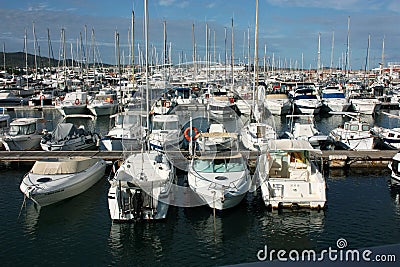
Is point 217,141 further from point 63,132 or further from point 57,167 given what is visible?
point 63,132

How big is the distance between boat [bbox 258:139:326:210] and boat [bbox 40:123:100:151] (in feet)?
44.1

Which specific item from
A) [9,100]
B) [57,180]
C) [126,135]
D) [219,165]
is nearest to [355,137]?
[219,165]

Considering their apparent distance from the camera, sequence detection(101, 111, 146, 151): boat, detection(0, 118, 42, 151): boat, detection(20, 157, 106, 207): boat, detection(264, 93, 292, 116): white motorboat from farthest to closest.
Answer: detection(264, 93, 292, 116): white motorboat → detection(0, 118, 42, 151): boat → detection(101, 111, 146, 151): boat → detection(20, 157, 106, 207): boat

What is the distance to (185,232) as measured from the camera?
1449cm

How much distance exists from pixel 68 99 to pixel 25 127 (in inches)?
939

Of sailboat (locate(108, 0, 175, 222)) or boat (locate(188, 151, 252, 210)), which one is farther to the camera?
boat (locate(188, 151, 252, 210))

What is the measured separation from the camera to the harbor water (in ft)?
42.4

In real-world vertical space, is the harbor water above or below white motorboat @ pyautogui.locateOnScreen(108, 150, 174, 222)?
below

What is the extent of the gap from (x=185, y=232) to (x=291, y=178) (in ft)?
18.2

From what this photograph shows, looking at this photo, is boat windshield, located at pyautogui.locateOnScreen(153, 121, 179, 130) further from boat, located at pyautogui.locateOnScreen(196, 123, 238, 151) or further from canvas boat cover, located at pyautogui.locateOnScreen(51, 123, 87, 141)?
canvas boat cover, located at pyautogui.locateOnScreen(51, 123, 87, 141)

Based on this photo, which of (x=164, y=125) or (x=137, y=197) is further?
(x=164, y=125)

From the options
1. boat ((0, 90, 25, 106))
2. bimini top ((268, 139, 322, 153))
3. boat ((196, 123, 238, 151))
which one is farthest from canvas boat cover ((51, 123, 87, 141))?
boat ((0, 90, 25, 106))

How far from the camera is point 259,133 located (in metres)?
25.2

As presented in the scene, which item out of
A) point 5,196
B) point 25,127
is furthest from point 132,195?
point 25,127
